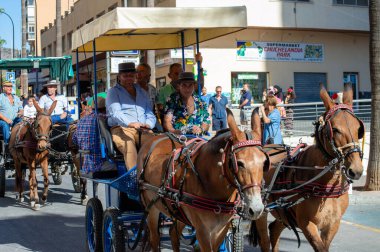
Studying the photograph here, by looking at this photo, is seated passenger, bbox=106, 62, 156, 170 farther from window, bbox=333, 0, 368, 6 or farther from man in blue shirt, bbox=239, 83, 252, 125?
window, bbox=333, 0, 368, 6

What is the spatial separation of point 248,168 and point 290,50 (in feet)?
89.9

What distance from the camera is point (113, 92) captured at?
27.1 feet

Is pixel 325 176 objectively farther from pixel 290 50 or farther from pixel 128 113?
pixel 290 50

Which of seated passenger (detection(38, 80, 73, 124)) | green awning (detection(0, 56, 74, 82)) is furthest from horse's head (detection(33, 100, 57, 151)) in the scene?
green awning (detection(0, 56, 74, 82))

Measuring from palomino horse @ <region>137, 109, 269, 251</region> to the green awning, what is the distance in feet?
33.5

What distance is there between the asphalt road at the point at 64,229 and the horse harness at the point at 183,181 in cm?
289

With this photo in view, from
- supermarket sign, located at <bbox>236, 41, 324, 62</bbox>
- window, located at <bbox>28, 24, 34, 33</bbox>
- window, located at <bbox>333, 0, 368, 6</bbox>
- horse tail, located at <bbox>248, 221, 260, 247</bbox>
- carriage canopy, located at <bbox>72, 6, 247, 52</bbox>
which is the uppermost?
window, located at <bbox>28, 24, 34, 33</bbox>

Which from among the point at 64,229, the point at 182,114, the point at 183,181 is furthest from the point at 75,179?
the point at 183,181

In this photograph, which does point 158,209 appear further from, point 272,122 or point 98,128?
point 272,122

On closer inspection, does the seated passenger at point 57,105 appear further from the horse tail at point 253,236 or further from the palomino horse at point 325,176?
the palomino horse at point 325,176

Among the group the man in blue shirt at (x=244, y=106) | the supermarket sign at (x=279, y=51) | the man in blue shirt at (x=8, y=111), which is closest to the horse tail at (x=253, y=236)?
the man in blue shirt at (x=8, y=111)

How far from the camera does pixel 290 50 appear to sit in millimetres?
31594

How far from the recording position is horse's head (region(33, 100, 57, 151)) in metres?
13.0

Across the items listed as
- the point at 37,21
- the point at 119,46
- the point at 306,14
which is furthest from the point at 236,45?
the point at 37,21
